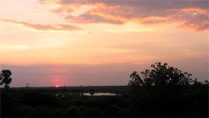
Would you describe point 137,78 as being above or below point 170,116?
above

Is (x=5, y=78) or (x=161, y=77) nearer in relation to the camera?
(x=161, y=77)

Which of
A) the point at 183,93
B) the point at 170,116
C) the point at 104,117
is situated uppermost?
the point at 183,93

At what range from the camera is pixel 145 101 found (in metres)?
16.2

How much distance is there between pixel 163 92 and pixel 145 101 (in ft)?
4.08

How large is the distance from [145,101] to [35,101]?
2982 cm

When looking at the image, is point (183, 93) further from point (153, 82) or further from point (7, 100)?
point (7, 100)

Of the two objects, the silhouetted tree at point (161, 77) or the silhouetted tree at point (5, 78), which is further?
the silhouetted tree at point (5, 78)

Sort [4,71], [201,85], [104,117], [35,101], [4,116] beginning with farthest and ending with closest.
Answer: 1. [4,71]
2. [35,101]
3. [104,117]
4. [4,116]
5. [201,85]

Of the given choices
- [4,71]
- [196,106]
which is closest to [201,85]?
[196,106]

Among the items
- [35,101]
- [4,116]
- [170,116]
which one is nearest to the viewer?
[170,116]

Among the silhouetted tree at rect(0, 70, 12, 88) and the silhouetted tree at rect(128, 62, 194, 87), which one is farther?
the silhouetted tree at rect(0, 70, 12, 88)

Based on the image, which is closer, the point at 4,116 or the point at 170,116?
the point at 170,116

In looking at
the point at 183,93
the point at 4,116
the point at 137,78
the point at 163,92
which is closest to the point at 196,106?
the point at 183,93

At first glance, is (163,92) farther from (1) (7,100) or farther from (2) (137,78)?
(1) (7,100)
